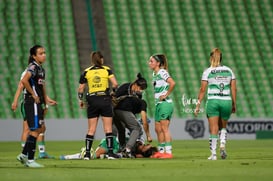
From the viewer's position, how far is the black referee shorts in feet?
47.1

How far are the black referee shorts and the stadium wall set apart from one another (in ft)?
37.0

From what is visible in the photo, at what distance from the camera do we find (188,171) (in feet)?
34.9

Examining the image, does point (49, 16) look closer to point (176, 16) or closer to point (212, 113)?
point (176, 16)

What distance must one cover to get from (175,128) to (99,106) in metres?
13.2

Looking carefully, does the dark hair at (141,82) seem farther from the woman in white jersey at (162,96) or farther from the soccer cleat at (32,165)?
the soccer cleat at (32,165)

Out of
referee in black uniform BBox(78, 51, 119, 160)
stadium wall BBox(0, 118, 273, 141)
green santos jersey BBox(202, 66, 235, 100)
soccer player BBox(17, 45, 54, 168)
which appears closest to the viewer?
soccer player BBox(17, 45, 54, 168)

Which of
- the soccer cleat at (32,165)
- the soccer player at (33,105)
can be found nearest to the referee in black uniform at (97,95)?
the soccer player at (33,105)

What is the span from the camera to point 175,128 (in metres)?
27.3

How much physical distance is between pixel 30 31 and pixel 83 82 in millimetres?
18185

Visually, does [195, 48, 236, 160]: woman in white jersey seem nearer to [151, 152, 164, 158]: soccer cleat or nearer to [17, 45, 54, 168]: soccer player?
[151, 152, 164, 158]: soccer cleat

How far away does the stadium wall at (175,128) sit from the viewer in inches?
1003

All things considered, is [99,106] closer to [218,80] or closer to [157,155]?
[157,155]

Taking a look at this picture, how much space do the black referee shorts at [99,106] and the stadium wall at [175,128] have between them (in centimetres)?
1128

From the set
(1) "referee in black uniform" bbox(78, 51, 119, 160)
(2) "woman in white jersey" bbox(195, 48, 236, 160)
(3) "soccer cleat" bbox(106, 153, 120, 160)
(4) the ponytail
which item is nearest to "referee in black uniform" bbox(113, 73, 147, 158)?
(3) "soccer cleat" bbox(106, 153, 120, 160)
